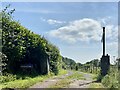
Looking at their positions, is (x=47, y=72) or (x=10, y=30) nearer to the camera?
(x=10, y=30)

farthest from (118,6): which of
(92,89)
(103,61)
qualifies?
(103,61)

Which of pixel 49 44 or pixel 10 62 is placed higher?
pixel 49 44

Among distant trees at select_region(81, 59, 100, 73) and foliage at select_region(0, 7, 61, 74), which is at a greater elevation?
foliage at select_region(0, 7, 61, 74)

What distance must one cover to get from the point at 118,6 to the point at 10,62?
9.68 meters

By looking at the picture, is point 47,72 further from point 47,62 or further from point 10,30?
point 10,30

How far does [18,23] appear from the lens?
20.8 meters

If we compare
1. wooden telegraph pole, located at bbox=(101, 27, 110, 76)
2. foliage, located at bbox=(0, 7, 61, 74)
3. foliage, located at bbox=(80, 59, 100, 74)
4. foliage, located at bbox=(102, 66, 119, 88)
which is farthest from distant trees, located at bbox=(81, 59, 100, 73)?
foliage, located at bbox=(102, 66, 119, 88)

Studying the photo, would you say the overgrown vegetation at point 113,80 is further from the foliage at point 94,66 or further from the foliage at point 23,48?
the foliage at point 94,66

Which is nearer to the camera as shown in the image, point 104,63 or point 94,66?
Answer: point 104,63

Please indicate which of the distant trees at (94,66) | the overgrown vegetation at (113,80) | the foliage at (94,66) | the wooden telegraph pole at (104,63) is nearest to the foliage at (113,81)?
the overgrown vegetation at (113,80)

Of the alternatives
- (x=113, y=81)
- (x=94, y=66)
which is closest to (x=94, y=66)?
(x=94, y=66)

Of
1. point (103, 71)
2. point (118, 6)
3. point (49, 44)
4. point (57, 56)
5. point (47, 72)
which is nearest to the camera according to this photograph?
point (118, 6)

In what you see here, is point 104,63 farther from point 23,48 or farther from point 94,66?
point 94,66

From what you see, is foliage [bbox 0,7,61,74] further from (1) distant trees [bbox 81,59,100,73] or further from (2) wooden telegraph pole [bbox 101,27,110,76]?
(2) wooden telegraph pole [bbox 101,27,110,76]
